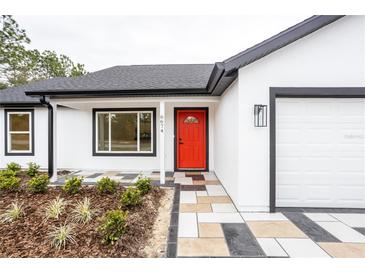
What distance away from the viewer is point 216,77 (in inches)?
172

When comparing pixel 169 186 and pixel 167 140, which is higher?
pixel 167 140

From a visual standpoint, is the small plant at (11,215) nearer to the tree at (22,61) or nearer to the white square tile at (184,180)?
the white square tile at (184,180)

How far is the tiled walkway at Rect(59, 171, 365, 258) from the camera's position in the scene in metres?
2.62

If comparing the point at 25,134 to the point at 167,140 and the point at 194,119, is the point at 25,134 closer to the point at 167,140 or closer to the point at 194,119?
the point at 167,140

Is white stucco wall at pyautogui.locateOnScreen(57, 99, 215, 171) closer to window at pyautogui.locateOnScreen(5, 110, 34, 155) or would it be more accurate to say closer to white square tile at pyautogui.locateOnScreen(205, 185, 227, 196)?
window at pyautogui.locateOnScreen(5, 110, 34, 155)

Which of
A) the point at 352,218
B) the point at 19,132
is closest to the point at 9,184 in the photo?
the point at 19,132

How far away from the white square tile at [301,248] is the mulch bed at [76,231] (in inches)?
74.5

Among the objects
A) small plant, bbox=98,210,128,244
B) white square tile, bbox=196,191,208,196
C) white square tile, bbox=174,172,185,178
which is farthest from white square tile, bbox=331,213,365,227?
white square tile, bbox=174,172,185,178

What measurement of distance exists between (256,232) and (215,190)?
2223mm

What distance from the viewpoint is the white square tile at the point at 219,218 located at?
3.53m

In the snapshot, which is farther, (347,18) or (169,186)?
(169,186)

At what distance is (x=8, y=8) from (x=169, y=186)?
5029 mm

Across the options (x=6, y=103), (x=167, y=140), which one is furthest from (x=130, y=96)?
(x=6, y=103)
